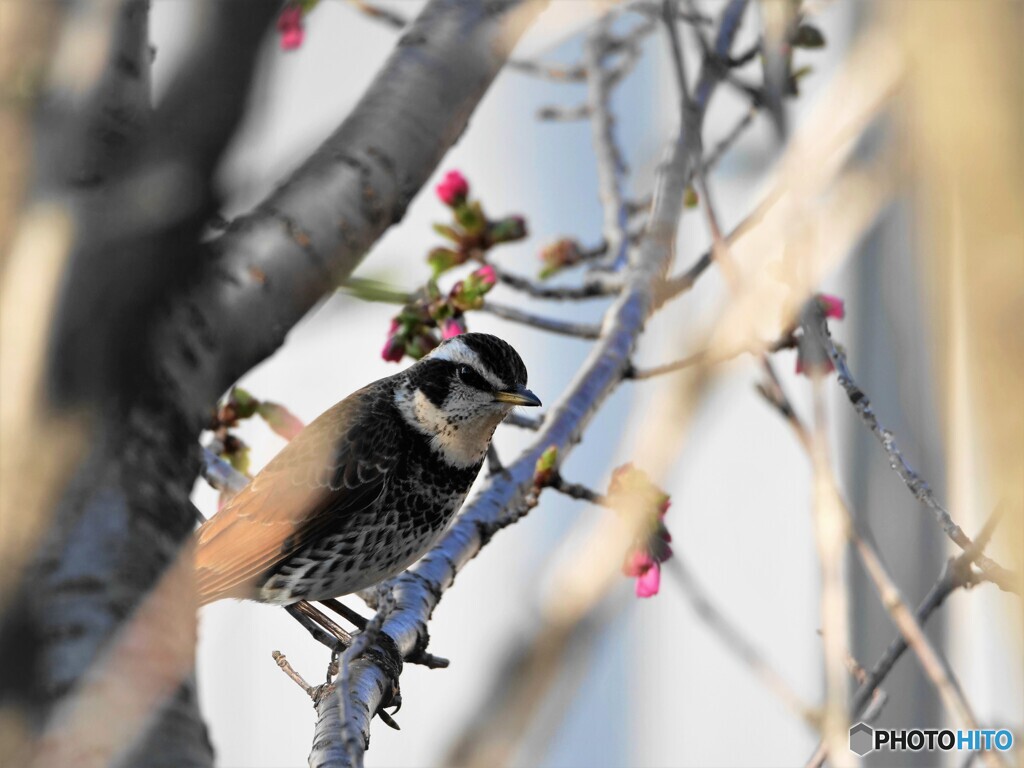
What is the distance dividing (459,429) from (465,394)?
11 centimetres

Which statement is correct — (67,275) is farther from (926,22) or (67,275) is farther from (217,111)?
(926,22)

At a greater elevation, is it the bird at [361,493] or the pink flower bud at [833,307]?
the pink flower bud at [833,307]

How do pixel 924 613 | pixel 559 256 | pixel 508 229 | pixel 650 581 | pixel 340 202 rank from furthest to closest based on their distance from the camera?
pixel 559 256 < pixel 508 229 < pixel 650 581 < pixel 340 202 < pixel 924 613

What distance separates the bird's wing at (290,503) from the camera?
10.1ft

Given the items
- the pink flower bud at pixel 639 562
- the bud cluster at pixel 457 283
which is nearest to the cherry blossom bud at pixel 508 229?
the bud cluster at pixel 457 283

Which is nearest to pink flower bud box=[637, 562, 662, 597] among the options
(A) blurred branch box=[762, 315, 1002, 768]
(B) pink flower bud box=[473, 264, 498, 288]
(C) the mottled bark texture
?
(B) pink flower bud box=[473, 264, 498, 288]

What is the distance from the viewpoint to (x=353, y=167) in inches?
92.6

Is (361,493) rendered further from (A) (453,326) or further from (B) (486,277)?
(B) (486,277)

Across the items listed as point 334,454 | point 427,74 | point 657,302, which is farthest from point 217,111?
point 657,302

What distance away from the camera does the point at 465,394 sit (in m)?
3.27

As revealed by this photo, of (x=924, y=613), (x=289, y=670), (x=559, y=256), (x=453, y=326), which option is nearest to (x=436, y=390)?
(x=453, y=326)

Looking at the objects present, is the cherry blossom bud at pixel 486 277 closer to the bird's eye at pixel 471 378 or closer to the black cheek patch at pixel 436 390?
the bird's eye at pixel 471 378

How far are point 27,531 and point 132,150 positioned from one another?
372 millimetres

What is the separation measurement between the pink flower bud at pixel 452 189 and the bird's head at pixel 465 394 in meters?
0.49
